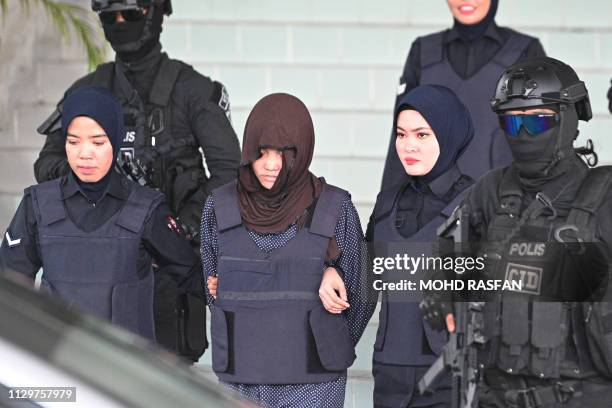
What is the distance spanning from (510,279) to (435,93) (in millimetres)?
940

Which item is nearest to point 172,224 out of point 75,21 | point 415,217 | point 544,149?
point 415,217

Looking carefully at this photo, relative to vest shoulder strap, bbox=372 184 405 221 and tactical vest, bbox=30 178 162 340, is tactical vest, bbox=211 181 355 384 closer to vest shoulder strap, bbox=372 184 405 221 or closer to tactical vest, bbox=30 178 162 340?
vest shoulder strap, bbox=372 184 405 221

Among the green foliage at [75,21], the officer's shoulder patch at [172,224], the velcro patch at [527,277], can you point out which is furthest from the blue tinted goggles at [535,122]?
the green foliage at [75,21]

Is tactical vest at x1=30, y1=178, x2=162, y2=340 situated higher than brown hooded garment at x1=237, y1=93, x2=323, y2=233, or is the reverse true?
brown hooded garment at x1=237, y1=93, x2=323, y2=233

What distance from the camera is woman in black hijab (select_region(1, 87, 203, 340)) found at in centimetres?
463

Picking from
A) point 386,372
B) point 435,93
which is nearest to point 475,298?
point 386,372

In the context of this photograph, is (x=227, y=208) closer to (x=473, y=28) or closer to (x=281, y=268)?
(x=281, y=268)

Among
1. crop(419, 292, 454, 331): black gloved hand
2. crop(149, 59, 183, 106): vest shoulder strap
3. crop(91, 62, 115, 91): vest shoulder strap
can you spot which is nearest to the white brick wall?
crop(91, 62, 115, 91): vest shoulder strap

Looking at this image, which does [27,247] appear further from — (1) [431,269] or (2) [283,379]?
(1) [431,269]

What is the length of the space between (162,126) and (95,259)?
794 mm

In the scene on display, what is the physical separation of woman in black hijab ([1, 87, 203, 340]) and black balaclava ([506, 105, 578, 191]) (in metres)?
1.37

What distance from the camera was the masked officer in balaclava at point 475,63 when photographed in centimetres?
553

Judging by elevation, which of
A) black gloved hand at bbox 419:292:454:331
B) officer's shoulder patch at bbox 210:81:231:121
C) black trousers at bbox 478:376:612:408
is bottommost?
black trousers at bbox 478:376:612:408

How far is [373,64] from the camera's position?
7.74 metres
